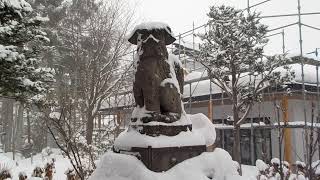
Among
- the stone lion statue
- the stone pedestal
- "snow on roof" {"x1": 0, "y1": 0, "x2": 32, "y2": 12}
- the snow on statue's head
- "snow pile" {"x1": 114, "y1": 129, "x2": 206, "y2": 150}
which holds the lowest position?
the stone pedestal

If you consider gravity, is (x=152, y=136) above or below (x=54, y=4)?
below

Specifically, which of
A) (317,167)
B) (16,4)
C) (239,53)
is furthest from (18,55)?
(239,53)

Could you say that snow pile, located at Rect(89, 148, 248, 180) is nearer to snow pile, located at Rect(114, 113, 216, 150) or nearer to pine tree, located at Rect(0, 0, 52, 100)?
snow pile, located at Rect(114, 113, 216, 150)

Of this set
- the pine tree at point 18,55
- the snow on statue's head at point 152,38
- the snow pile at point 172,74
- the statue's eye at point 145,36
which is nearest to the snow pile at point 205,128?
the snow pile at point 172,74

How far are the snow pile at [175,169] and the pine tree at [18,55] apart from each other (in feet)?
14.0

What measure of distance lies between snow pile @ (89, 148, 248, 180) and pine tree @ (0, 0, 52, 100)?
428 centimetres

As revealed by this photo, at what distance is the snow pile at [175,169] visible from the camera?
4203 millimetres

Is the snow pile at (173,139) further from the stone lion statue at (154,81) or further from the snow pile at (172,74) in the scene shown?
the snow pile at (172,74)

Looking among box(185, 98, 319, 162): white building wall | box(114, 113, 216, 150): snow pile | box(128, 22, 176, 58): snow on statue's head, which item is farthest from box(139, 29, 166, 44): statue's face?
box(185, 98, 319, 162): white building wall

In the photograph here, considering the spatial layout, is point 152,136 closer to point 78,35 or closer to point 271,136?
point 271,136

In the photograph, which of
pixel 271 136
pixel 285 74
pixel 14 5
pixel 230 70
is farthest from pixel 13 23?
pixel 271 136

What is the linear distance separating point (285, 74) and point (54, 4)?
57.0 ft

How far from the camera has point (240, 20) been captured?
1231 cm

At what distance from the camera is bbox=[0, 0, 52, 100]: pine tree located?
7.61m
